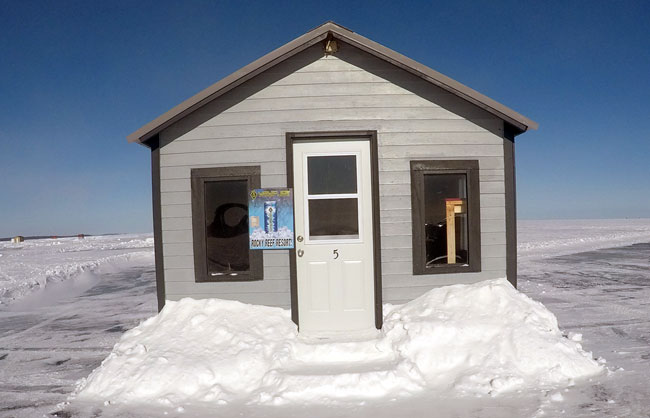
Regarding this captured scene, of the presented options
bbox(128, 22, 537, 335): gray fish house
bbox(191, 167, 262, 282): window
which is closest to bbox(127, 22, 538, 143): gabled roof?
bbox(128, 22, 537, 335): gray fish house

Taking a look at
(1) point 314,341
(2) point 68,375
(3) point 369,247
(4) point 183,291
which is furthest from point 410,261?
(2) point 68,375

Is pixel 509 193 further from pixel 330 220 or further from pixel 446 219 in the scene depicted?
pixel 330 220

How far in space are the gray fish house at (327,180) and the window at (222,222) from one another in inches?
0.6

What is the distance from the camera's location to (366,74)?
218 inches

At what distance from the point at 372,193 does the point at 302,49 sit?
2315mm

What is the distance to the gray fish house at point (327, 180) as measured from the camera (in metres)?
5.42

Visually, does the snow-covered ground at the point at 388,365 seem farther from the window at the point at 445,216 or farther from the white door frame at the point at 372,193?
the window at the point at 445,216

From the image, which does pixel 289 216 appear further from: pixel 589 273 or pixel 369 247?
pixel 589 273

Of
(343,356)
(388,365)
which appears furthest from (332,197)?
(388,365)

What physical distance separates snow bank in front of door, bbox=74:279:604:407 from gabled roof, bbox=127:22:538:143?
2.50 meters

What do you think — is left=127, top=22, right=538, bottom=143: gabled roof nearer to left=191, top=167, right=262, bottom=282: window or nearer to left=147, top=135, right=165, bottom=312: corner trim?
left=147, top=135, right=165, bottom=312: corner trim

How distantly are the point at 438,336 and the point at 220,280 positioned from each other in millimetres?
3117

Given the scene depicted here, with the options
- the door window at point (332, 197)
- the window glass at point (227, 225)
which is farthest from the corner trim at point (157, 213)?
the door window at point (332, 197)

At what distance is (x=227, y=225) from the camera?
5.57m
